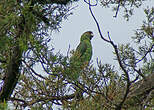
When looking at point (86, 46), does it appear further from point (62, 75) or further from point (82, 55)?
point (62, 75)

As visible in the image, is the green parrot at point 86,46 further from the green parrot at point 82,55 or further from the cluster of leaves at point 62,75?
the cluster of leaves at point 62,75

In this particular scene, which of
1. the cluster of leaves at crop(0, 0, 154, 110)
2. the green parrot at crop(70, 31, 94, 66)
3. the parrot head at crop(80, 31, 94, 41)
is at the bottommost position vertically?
the cluster of leaves at crop(0, 0, 154, 110)

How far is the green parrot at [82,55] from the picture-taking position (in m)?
1.74

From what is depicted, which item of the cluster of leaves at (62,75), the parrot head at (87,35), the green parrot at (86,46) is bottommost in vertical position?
the cluster of leaves at (62,75)

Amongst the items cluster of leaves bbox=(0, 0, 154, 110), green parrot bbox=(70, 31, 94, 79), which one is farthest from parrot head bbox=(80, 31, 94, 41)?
cluster of leaves bbox=(0, 0, 154, 110)

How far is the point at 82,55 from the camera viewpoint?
439cm

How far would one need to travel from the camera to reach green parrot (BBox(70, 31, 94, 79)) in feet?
5.72

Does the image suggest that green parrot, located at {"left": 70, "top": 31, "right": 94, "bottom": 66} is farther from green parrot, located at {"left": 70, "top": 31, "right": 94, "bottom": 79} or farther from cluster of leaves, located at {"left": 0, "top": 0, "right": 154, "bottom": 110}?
cluster of leaves, located at {"left": 0, "top": 0, "right": 154, "bottom": 110}

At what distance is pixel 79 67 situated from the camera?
1.77 m

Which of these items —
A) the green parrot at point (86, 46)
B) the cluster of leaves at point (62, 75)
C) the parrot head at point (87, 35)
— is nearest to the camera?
the cluster of leaves at point (62, 75)

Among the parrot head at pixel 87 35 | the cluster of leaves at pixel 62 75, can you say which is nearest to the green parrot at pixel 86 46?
the parrot head at pixel 87 35

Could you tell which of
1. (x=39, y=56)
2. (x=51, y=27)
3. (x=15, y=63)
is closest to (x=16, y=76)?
(x=15, y=63)

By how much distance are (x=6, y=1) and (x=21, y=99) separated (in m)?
1.19

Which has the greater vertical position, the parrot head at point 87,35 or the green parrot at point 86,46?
the parrot head at point 87,35
